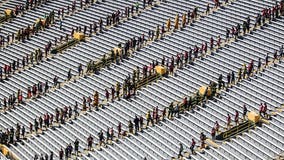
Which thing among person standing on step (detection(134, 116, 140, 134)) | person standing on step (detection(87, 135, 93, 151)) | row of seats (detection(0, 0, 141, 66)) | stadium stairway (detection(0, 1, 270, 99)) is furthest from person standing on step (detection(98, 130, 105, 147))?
row of seats (detection(0, 0, 141, 66))

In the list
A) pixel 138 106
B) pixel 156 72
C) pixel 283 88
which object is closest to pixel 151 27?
pixel 156 72

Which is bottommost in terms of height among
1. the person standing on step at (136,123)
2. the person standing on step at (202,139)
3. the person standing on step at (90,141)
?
the person standing on step at (90,141)

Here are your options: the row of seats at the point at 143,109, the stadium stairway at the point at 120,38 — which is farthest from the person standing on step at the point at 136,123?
the stadium stairway at the point at 120,38

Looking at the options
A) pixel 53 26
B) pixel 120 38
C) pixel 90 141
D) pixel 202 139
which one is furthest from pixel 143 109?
pixel 53 26

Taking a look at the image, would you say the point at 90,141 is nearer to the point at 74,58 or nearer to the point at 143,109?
the point at 143,109

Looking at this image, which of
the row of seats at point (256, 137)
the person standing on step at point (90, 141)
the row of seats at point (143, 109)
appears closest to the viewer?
the row of seats at point (256, 137)

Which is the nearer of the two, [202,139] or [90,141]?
[202,139]

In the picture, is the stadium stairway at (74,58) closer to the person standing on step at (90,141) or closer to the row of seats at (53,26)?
the row of seats at (53,26)

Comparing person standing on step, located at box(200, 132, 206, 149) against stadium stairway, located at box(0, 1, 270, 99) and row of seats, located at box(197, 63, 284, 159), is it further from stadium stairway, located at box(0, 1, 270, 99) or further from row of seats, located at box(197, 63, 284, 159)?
stadium stairway, located at box(0, 1, 270, 99)

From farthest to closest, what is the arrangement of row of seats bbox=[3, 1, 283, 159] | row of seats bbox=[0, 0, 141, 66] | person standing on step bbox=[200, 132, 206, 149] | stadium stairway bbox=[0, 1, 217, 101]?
row of seats bbox=[0, 0, 141, 66], stadium stairway bbox=[0, 1, 217, 101], row of seats bbox=[3, 1, 283, 159], person standing on step bbox=[200, 132, 206, 149]
